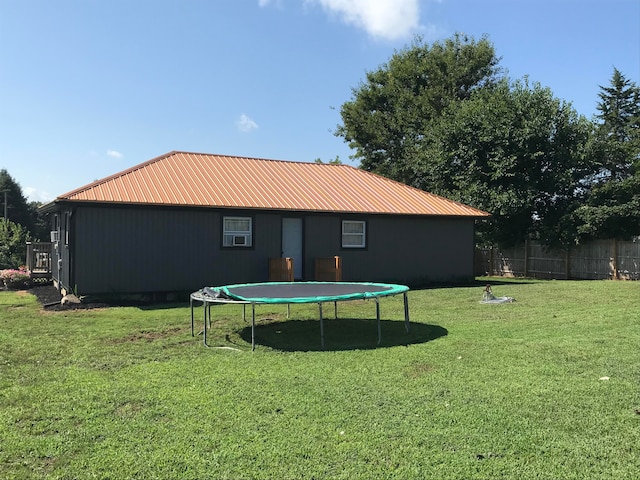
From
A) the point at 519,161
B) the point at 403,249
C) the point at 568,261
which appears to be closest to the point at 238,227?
the point at 403,249

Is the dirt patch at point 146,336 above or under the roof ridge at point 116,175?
under

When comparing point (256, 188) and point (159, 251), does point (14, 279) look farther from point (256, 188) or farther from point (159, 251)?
point (256, 188)

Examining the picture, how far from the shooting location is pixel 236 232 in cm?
1369

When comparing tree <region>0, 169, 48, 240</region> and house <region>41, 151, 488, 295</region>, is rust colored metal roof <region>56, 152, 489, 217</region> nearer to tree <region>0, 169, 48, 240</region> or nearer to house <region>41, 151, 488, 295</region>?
house <region>41, 151, 488, 295</region>

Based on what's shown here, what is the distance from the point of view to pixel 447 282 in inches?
660

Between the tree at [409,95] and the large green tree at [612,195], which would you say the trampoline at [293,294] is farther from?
the tree at [409,95]

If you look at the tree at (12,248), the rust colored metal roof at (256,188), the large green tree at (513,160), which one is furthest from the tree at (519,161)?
the tree at (12,248)

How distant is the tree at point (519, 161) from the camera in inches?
818

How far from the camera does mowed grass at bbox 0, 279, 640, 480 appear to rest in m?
3.23

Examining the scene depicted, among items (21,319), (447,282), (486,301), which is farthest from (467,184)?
(21,319)

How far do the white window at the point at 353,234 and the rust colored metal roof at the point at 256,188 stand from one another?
0.55 m

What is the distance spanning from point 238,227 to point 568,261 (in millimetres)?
14083

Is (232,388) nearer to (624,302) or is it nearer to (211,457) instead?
(211,457)

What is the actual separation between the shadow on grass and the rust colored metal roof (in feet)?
Result: 18.0
